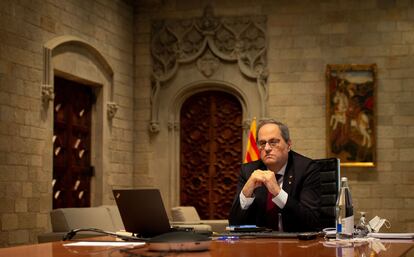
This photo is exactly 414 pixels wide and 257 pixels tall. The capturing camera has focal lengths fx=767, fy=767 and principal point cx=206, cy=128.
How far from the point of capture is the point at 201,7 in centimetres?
1162

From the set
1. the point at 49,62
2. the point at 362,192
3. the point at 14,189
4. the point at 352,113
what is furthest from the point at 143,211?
the point at 352,113

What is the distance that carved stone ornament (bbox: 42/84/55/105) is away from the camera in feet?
28.7

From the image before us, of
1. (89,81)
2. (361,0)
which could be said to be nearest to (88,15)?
(89,81)

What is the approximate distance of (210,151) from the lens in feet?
37.9

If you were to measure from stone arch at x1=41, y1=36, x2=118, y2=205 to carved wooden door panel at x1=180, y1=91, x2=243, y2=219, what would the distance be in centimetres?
147

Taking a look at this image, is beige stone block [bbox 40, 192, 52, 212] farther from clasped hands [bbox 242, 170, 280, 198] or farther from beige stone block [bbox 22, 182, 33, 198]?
clasped hands [bbox 242, 170, 280, 198]

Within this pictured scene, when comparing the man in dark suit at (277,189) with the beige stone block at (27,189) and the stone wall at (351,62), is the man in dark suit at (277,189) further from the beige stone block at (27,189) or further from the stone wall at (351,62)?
the stone wall at (351,62)

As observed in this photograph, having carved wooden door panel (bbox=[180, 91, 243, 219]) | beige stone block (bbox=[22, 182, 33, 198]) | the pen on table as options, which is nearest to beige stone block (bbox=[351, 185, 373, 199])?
carved wooden door panel (bbox=[180, 91, 243, 219])

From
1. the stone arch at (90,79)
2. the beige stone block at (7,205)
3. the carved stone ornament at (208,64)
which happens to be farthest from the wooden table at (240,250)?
the carved stone ornament at (208,64)

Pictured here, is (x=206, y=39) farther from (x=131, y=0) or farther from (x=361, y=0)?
(x=361, y=0)

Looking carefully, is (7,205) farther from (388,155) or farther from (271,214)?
(388,155)

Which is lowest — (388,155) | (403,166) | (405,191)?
(405,191)

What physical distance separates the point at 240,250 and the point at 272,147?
1901 millimetres

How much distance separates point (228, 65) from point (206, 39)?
1.67 feet
